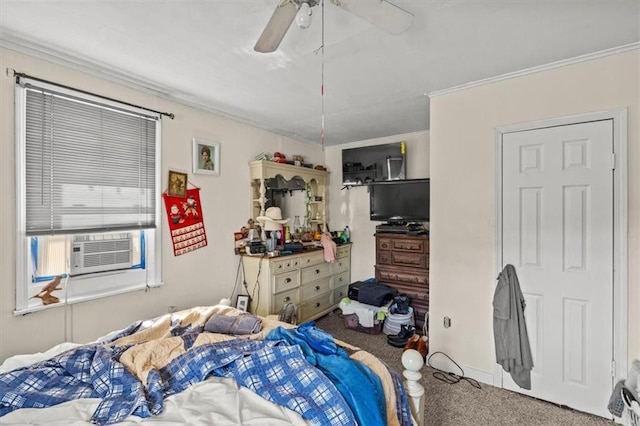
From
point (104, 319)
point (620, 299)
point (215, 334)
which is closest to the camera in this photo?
point (215, 334)

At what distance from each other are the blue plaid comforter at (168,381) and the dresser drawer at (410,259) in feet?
7.46

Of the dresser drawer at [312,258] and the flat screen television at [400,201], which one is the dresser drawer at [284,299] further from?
the flat screen television at [400,201]

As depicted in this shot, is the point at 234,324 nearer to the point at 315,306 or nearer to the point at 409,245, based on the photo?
the point at 315,306

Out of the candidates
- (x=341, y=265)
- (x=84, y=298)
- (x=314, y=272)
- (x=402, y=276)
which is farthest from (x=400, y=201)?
(x=84, y=298)

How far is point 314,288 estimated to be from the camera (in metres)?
3.67

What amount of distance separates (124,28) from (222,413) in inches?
78.7

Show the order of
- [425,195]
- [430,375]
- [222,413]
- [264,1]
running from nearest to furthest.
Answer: [222,413], [264,1], [430,375], [425,195]

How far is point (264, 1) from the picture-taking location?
1.41 meters

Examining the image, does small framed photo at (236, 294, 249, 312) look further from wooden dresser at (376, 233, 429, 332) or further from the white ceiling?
the white ceiling

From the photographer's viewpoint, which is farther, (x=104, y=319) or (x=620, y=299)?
(x=104, y=319)

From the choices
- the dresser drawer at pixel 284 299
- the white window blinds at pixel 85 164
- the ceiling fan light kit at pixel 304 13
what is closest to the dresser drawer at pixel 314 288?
the dresser drawer at pixel 284 299

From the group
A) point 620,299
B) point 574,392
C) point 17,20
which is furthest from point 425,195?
point 17,20

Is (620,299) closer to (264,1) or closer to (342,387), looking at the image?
(342,387)

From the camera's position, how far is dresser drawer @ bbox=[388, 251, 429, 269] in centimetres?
329
